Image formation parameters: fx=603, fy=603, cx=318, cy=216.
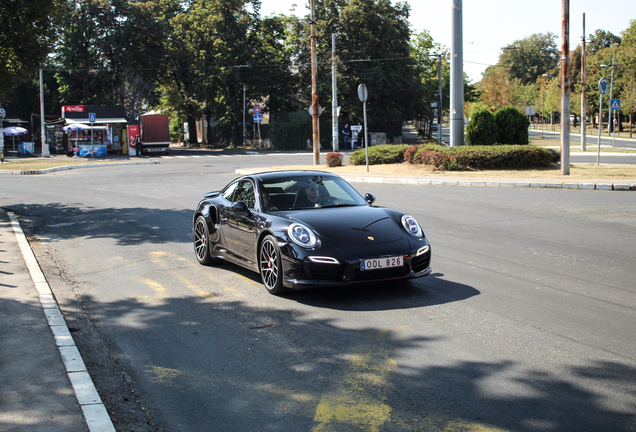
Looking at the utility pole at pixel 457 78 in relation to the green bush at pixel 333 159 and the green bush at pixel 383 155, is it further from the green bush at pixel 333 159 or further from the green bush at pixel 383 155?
the green bush at pixel 333 159

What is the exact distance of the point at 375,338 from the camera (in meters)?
5.24

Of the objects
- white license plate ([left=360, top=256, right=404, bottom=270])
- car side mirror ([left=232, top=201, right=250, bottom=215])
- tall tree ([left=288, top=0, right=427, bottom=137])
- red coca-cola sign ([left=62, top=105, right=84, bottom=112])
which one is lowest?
white license plate ([left=360, top=256, right=404, bottom=270])

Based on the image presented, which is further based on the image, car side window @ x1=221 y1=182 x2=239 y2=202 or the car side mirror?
car side window @ x1=221 y1=182 x2=239 y2=202

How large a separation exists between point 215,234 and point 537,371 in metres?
4.98

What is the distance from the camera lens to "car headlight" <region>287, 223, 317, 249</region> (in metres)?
6.45

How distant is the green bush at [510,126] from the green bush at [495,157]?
1.71m

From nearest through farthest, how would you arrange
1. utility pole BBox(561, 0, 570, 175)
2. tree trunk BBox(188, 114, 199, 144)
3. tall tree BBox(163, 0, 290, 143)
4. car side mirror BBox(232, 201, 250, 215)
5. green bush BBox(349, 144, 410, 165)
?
car side mirror BBox(232, 201, 250, 215) → utility pole BBox(561, 0, 570, 175) → green bush BBox(349, 144, 410, 165) → tall tree BBox(163, 0, 290, 143) → tree trunk BBox(188, 114, 199, 144)

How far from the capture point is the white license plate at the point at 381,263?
629cm

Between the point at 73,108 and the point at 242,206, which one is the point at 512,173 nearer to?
the point at 242,206

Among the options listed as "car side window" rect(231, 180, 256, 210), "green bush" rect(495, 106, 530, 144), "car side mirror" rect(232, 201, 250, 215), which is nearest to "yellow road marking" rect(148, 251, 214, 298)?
"car side mirror" rect(232, 201, 250, 215)

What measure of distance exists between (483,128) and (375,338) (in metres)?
20.6

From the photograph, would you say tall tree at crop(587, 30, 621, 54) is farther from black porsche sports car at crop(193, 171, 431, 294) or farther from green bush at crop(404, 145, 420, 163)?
black porsche sports car at crop(193, 171, 431, 294)

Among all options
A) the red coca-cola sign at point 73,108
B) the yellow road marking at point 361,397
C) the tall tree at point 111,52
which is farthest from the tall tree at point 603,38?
the yellow road marking at point 361,397

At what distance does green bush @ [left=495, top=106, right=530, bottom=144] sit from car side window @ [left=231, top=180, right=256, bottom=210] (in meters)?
18.6
